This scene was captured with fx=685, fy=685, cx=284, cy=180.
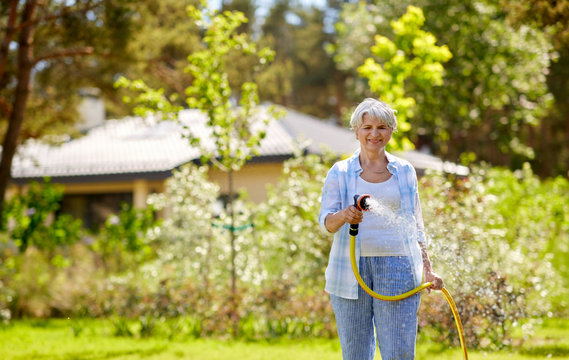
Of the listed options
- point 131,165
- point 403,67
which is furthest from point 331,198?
point 131,165

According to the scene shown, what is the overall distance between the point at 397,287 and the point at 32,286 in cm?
769

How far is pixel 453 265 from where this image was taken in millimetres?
6109

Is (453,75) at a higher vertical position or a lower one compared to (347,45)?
lower

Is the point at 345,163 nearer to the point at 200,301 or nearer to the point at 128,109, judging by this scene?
the point at 200,301

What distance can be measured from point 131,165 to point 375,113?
551 inches

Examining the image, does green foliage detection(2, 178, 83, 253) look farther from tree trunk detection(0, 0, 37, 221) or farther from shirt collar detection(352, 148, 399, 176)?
shirt collar detection(352, 148, 399, 176)

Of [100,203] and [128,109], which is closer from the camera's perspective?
[128,109]

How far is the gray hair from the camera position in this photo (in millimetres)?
3539

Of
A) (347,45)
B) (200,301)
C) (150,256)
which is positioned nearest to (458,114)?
(347,45)

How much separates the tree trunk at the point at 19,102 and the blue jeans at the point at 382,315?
8245 millimetres

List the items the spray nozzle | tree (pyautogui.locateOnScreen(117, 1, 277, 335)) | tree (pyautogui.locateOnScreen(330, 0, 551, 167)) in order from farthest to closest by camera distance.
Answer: tree (pyautogui.locateOnScreen(330, 0, 551, 167))
tree (pyautogui.locateOnScreen(117, 1, 277, 335))
the spray nozzle

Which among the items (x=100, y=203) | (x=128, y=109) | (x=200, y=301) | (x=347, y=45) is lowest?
(x=200, y=301)

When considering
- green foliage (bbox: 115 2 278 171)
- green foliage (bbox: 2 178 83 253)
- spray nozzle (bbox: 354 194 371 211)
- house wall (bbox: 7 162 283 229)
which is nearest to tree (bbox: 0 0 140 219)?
green foliage (bbox: 2 178 83 253)

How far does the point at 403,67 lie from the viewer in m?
8.72
